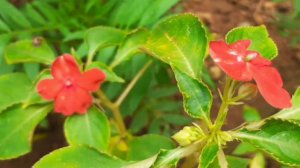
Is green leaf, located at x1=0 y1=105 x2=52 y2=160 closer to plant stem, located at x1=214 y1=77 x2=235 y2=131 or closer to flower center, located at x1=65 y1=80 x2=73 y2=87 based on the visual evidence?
flower center, located at x1=65 y1=80 x2=73 y2=87

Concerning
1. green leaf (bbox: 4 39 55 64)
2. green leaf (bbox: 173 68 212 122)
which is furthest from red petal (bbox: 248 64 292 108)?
green leaf (bbox: 4 39 55 64)

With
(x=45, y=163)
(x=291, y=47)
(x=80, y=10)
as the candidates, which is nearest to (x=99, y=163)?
(x=45, y=163)

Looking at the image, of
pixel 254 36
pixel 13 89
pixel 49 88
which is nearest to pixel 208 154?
pixel 254 36

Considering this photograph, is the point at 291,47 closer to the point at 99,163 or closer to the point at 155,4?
the point at 155,4

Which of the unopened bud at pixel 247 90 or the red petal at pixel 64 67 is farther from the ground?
the red petal at pixel 64 67

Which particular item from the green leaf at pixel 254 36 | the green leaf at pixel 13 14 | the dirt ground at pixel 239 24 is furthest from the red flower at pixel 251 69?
the dirt ground at pixel 239 24

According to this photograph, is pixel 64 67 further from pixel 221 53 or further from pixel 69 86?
pixel 221 53

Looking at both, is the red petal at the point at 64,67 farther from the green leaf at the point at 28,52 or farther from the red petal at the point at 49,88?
the green leaf at the point at 28,52
